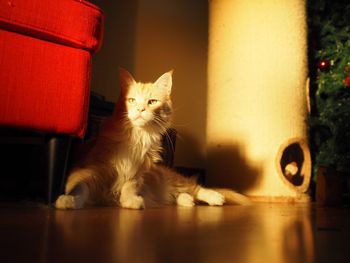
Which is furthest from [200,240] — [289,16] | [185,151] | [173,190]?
[185,151]

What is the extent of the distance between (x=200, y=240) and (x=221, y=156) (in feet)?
4.62

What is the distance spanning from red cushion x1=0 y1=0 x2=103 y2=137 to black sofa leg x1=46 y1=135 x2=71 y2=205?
5 centimetres

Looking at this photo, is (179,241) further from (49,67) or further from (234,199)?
(234,199)

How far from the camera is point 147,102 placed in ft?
4.84

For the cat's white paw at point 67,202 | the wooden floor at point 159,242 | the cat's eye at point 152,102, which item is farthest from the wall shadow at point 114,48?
the wooden floor at point 159,242

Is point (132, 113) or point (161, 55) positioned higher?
point (161, 55)

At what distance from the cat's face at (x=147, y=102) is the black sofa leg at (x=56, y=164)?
1.09 ft

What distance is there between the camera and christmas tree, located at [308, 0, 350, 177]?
1985mm

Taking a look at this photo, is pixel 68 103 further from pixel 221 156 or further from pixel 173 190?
pixel 221 156

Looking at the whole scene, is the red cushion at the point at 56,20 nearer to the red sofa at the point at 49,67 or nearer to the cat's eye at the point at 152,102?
the red sofa at the point at 49,67

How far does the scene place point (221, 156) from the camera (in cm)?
200

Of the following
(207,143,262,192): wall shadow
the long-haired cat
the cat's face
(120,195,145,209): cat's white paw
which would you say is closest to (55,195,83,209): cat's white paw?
the long-haired cat

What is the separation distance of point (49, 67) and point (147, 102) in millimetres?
479

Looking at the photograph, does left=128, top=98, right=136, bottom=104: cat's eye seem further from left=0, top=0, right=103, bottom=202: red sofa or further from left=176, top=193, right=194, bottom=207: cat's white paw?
left=176, top=193, right=194, bottom=207: cat's white paw
